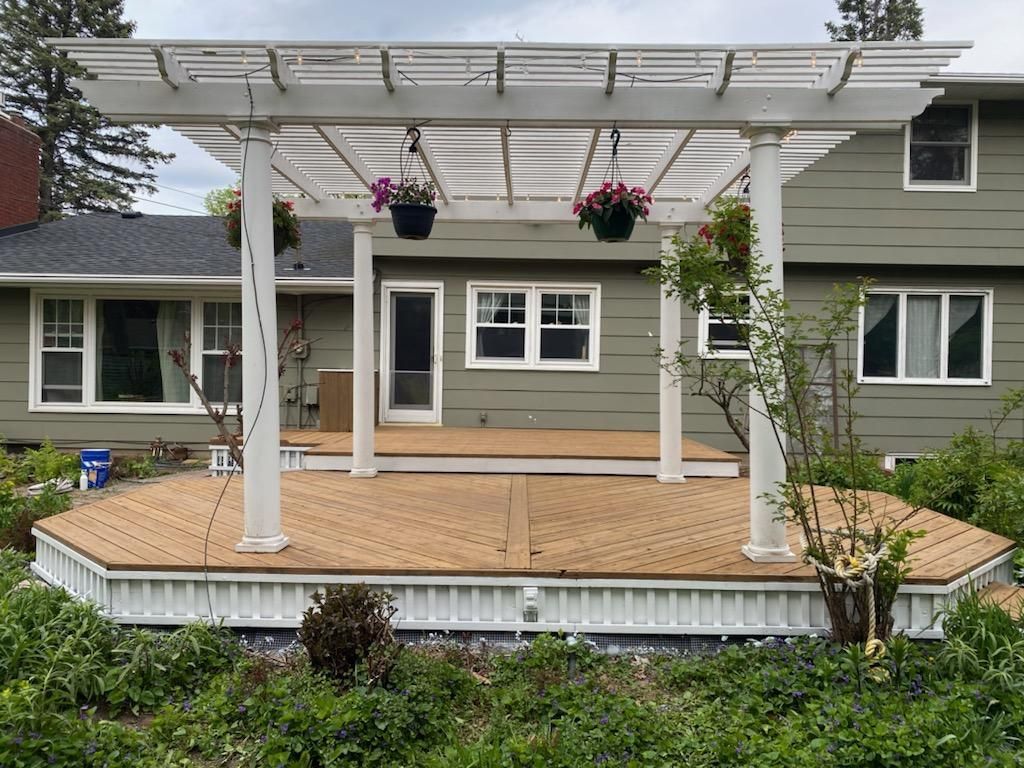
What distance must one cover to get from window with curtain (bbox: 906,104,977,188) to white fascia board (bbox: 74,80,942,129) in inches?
233

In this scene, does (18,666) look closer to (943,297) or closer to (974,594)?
(974,594)

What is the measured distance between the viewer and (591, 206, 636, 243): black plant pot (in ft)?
12.5

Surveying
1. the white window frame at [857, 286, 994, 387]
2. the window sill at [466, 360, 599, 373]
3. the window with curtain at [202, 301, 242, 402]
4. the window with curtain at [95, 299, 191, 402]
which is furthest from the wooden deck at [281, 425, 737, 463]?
the white window frame at [857, 286, 994, 387]

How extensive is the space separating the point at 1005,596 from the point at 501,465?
376 cm

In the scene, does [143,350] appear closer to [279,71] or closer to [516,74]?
[279,71]

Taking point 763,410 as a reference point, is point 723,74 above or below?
above

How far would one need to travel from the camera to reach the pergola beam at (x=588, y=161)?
3719 mm

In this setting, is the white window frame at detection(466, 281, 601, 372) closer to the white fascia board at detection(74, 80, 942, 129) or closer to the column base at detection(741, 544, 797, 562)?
the white fascia board at detection(74, 80, 942, 129)

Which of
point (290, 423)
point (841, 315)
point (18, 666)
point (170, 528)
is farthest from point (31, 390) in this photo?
point (841, 315)

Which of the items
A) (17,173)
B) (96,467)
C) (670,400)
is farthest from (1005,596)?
(17,173)

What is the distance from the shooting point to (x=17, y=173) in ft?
31.0

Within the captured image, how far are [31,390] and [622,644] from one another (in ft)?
28.6

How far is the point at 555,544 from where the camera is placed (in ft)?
11.1

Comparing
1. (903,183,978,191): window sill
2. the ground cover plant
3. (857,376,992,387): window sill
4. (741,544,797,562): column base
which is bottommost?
the ground cover plant
